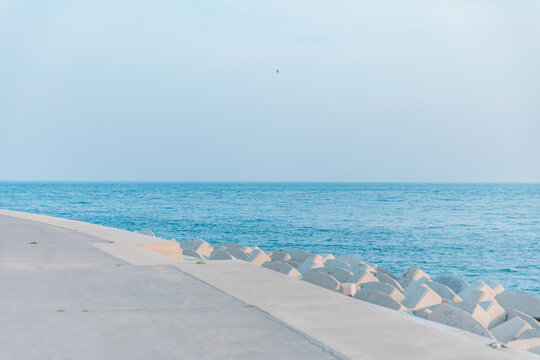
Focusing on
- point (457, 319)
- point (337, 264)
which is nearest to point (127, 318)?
point (457, 319)

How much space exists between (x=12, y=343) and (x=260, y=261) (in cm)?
1022

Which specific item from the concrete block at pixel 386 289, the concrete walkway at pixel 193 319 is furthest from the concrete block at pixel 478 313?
the concrete walkway at pixel 193 319

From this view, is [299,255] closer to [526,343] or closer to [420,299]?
[420,299]

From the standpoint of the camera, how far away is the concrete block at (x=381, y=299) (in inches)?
324

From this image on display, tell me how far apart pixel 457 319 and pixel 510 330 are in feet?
2.38

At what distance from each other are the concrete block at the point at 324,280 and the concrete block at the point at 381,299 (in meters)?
0.46

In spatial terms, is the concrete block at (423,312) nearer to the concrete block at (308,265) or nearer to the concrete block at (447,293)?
the concrete block at (447,293)

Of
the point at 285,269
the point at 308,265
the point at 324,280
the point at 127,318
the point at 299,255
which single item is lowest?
the point at 299,255

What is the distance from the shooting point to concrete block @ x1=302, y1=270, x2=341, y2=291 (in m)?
9.35

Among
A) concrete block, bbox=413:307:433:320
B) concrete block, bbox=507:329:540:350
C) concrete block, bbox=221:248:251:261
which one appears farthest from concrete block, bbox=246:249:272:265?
concrete block, bbox=507:329:540:350

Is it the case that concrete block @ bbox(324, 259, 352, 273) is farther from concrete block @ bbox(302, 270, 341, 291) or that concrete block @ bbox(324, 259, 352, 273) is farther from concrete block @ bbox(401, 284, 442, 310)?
concrete block @ bbox(401, 284, 442, 310)

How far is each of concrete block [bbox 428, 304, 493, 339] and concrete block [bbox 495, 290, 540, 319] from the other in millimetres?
2589

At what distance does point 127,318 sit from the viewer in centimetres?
464

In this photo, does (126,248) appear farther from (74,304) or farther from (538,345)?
(538,345)
